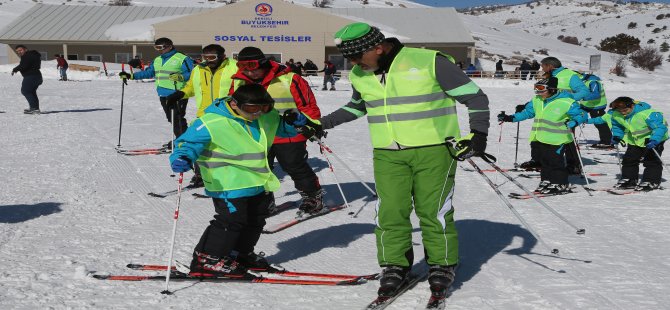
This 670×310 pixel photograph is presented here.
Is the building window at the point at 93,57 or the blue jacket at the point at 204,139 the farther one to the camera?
the building window at the point at 93,57

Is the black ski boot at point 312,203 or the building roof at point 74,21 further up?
the building roof at point 74,21

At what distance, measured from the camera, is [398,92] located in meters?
3.67

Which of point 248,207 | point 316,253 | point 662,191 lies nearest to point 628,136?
point 662,191

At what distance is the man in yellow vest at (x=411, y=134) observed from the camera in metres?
3.62

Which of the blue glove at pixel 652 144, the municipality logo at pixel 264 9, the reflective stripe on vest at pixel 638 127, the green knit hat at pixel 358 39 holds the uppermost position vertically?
the municipality logo at pixel 264 9

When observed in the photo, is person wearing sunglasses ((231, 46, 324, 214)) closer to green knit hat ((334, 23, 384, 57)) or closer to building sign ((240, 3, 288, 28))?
green knit hat ((334, 23, 384, 57))

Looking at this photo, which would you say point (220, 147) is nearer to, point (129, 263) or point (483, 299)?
point (129, 263)

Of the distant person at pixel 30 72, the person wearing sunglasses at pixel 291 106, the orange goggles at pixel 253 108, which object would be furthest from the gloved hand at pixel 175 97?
the distant person at pixel 30 72

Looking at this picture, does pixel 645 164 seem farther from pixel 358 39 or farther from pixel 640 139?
pixel 358 39

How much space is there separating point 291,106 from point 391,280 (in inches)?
101

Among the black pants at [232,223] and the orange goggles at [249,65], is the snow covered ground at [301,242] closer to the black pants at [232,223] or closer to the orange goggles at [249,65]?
the black pants at [232,223]

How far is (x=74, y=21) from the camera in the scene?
38812 millimetres

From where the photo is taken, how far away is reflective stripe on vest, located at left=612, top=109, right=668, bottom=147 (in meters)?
7.80

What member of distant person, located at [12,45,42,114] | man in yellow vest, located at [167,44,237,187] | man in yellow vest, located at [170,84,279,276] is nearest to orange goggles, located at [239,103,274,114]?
man in yellow vest, located at [170,84,279,276]
